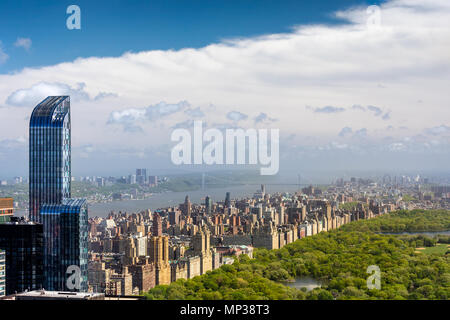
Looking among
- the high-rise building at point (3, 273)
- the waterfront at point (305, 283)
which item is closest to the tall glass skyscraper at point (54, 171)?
the high-rise building at point (3, 273)

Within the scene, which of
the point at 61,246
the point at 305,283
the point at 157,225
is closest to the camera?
the point at 61,246

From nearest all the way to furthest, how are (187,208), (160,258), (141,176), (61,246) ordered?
1. (61,246)
2. (160,258)
3. (141,176)
4. (187,208)

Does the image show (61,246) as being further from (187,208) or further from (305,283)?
(187,208)

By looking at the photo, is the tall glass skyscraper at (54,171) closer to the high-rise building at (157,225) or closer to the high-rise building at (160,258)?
the high-rise building at (160,258)

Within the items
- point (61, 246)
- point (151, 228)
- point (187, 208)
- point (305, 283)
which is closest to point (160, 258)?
point (305, 283)
